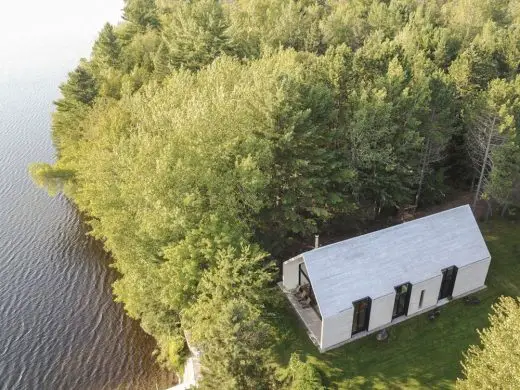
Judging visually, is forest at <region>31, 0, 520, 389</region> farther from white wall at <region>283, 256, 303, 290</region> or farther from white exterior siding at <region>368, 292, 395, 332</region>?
white exterior siding at <region>368, 292, 395, 332</region>

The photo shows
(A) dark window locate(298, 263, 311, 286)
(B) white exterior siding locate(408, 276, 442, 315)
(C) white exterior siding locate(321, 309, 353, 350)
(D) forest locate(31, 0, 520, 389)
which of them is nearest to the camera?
(C) white exterior siding locate(321, 309, 353, 350)

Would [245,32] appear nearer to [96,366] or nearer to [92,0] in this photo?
[96,366]

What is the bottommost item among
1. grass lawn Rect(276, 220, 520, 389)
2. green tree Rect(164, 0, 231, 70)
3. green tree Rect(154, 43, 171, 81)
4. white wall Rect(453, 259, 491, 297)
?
grass lawn Rect(276, 220, 520, 389)

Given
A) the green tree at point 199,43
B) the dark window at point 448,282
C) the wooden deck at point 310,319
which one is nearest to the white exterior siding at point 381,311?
the wooden deck at point 310,319

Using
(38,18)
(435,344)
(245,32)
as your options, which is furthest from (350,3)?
(38,18)

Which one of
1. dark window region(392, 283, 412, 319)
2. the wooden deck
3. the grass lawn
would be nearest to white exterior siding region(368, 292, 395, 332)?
dark window region(392, 283, 412, 319)

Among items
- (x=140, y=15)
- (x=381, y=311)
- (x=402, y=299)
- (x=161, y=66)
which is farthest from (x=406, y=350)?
(x=140, y=15)

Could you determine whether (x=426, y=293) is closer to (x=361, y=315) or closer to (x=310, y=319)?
(x=361, y=315)
